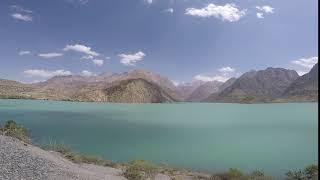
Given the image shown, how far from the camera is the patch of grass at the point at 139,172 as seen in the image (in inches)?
740

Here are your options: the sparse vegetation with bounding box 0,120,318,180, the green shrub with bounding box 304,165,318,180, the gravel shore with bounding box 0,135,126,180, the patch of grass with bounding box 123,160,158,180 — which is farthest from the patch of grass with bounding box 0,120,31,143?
the green shrub with bounding box 304,165,318,180

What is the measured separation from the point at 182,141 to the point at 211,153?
792 cm

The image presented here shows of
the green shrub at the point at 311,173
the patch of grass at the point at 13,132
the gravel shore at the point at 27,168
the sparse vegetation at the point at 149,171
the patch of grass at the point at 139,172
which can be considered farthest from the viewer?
the patch of grass at the point at 13,132

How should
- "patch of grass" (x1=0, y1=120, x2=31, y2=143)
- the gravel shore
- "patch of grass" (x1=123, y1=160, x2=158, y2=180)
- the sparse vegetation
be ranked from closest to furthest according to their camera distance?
the gravel shore < "patch of grass" (x1=123, y1=160, x2=158, y2=180) < the sparse vegetation < "patch of grass" (x1=0, y1=120, x2=31, y2=143)

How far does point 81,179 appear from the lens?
15133 millimetres

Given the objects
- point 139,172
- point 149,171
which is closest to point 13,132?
point 149,171

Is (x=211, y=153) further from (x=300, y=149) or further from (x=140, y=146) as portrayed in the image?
(x=300, y=149)

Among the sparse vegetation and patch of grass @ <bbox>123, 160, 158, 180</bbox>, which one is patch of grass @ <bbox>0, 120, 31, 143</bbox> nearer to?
the sparse vegetation

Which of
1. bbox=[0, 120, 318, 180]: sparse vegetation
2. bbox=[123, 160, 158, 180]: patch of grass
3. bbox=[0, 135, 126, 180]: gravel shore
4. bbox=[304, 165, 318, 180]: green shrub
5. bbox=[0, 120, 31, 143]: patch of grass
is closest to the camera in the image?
bbox=[0, 135, 126, 180]: gravel shore

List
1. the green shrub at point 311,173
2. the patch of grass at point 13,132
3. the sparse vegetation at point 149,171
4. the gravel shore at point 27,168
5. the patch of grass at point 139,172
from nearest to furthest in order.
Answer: the gravel shore at point 27,168
the patch of grass at point 139,172
the sparse vegetation at point 149,171
the green shrub at point 311,173
the patch of grass at point 13,132

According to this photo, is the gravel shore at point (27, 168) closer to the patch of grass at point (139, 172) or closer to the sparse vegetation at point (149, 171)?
the patch of grass at point (139, 172)

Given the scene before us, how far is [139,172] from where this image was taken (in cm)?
1903

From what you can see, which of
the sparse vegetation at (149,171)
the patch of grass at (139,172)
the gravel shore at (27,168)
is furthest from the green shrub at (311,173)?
the gravel shore at (27,168)

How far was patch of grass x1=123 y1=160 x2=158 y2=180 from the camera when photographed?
1880 centimetres
